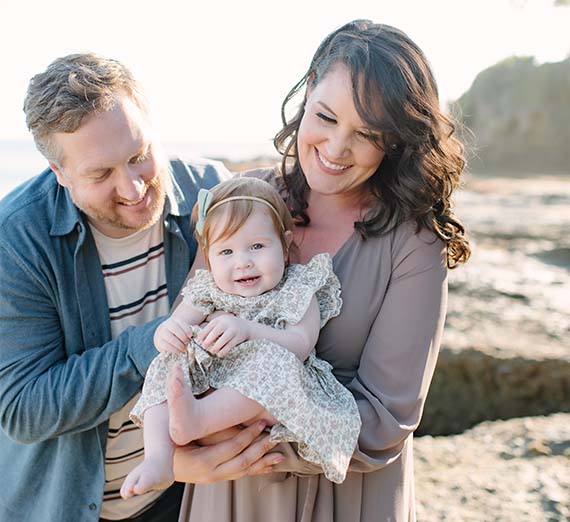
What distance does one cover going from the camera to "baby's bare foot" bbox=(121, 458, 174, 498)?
6.00 feet

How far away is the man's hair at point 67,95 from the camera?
92.3 inches

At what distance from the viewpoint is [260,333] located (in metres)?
2.06

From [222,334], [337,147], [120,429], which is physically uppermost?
[337,147]

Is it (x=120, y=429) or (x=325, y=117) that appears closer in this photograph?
(x=325, y=117)

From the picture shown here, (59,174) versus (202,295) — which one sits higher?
(59,174)

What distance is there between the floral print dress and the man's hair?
683mm

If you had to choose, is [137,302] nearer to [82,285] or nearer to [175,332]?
[82,285]

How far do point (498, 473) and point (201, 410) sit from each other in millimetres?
1840

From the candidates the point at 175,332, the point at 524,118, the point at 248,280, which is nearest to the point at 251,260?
the point at 248,280

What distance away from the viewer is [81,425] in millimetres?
2400

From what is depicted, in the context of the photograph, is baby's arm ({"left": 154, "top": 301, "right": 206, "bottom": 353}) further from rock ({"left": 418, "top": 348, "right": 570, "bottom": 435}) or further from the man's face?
rock ({"left": 418, "top": 348, "right": 570, "bottom": 435})

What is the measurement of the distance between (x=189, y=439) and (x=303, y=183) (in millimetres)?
974

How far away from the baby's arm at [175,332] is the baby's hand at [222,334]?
0.06 metres

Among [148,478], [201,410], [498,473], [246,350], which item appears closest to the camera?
[148,478]
